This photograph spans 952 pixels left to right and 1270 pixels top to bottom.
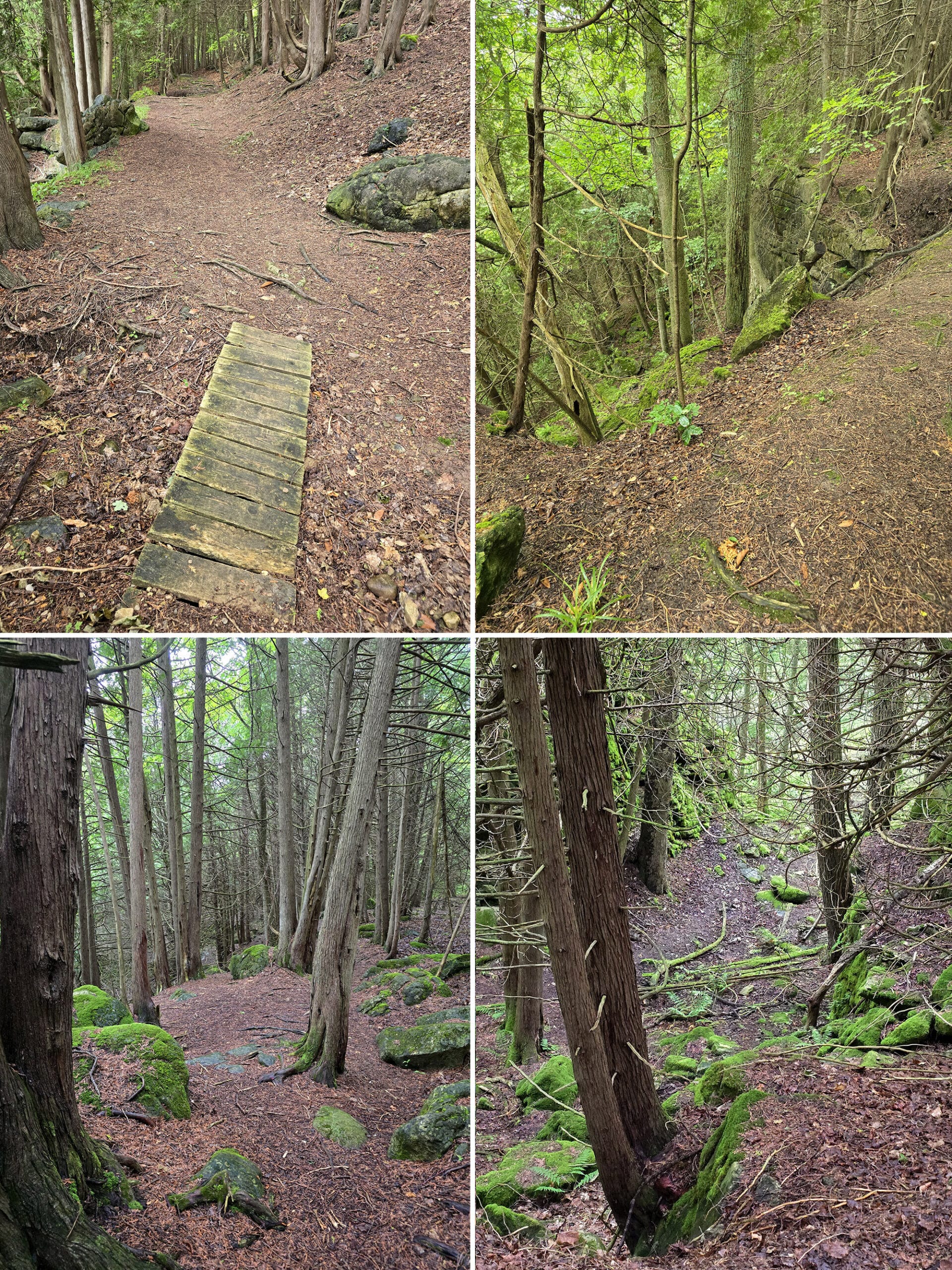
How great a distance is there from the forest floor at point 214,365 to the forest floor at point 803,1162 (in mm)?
2556

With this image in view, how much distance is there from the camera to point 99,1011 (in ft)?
21.1

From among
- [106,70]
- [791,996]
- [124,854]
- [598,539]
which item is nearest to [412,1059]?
[791,996]

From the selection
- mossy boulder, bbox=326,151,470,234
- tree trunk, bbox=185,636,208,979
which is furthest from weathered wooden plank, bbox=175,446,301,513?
tree trunk, bbox=185,636,208,979

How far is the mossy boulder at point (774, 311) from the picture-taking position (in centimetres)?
601

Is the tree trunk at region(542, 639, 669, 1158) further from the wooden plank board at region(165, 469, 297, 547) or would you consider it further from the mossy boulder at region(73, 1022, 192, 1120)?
the mossy boulder at region(73, 1022, 192, 1120)

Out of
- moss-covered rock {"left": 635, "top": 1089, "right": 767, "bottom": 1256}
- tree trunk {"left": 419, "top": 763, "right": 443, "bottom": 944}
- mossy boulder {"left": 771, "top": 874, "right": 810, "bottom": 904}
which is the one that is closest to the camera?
moss-covered rock {"left": 635, "top": 1089, "right": 767, "bottom": 1256}

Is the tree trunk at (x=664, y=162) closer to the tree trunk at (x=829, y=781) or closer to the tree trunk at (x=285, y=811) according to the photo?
the tree trunk at (x=829, y=781)

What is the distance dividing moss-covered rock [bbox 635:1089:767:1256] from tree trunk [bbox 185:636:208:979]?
8216 mm

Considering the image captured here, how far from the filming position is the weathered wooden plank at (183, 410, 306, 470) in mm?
4211

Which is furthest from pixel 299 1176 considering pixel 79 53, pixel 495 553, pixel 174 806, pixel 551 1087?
pixel 79 53

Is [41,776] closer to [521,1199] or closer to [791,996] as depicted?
[521,1199]

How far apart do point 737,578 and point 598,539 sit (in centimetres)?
78

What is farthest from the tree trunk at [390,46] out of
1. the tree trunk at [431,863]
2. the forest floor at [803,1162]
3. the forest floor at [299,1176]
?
the forest floor at [299,1176]

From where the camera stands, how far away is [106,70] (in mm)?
12305
